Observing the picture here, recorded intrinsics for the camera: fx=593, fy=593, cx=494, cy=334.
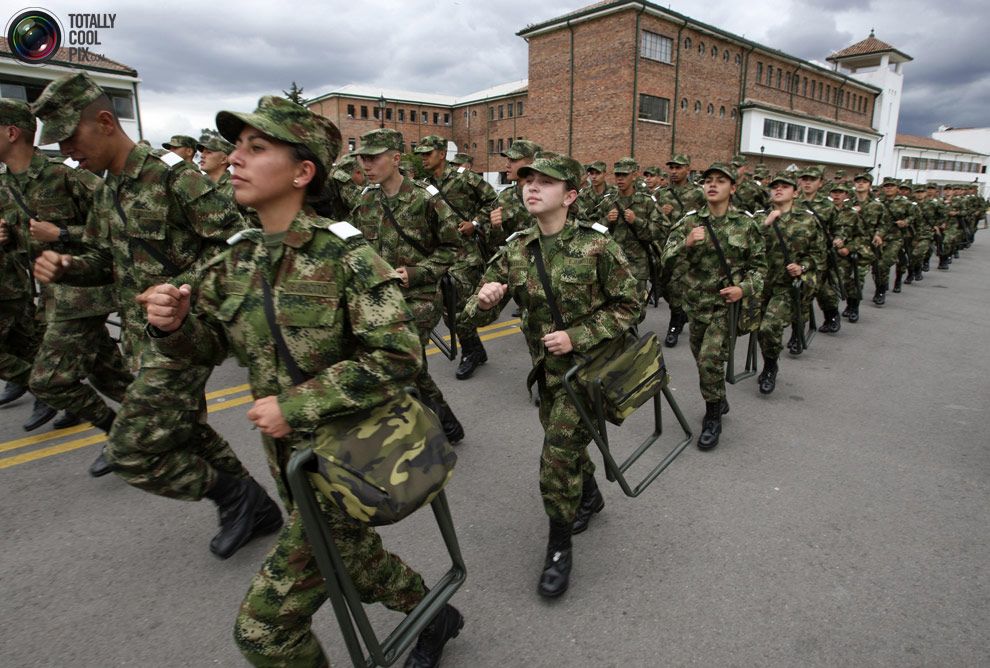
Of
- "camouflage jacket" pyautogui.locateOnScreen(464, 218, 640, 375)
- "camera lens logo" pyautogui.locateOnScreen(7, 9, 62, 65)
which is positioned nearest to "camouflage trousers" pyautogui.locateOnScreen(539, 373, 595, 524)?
"camouflage jacket" pyautogui.locateOnScreen(464, 218, 640, 375)

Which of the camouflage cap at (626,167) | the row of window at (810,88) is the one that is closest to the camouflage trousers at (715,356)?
the camouflage cap at (626,167)

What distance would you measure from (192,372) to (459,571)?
4.79 ft

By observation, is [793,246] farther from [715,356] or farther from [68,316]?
[68,316]

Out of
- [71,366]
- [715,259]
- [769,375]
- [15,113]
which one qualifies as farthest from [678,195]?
[71,366]

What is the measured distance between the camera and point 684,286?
487 cm

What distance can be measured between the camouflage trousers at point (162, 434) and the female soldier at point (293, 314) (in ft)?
2.05

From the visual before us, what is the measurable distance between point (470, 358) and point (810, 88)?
50726mm

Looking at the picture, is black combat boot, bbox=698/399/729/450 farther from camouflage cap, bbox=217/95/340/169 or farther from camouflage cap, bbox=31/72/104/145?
camouflage cap, bbox=31/72/104/145

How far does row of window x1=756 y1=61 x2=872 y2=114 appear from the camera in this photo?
41.6 meters

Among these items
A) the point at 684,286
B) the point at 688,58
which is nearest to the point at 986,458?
the point at 684,286

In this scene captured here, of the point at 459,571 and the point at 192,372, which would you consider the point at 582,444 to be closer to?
the point at 459,571

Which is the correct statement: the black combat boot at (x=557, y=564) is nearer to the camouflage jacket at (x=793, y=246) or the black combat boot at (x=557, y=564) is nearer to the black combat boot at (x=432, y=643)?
the black combat boot at (x=432, y=643)

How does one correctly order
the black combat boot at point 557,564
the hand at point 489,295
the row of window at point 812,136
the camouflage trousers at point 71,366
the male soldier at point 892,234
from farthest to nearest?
the row of window at point 812,136, the male soldier at point 892,234, the camouflage trousers at point 71,366, the black combat boot at point 557,564, the hand at point 489,295

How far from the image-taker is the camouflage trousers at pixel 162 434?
2.50m
